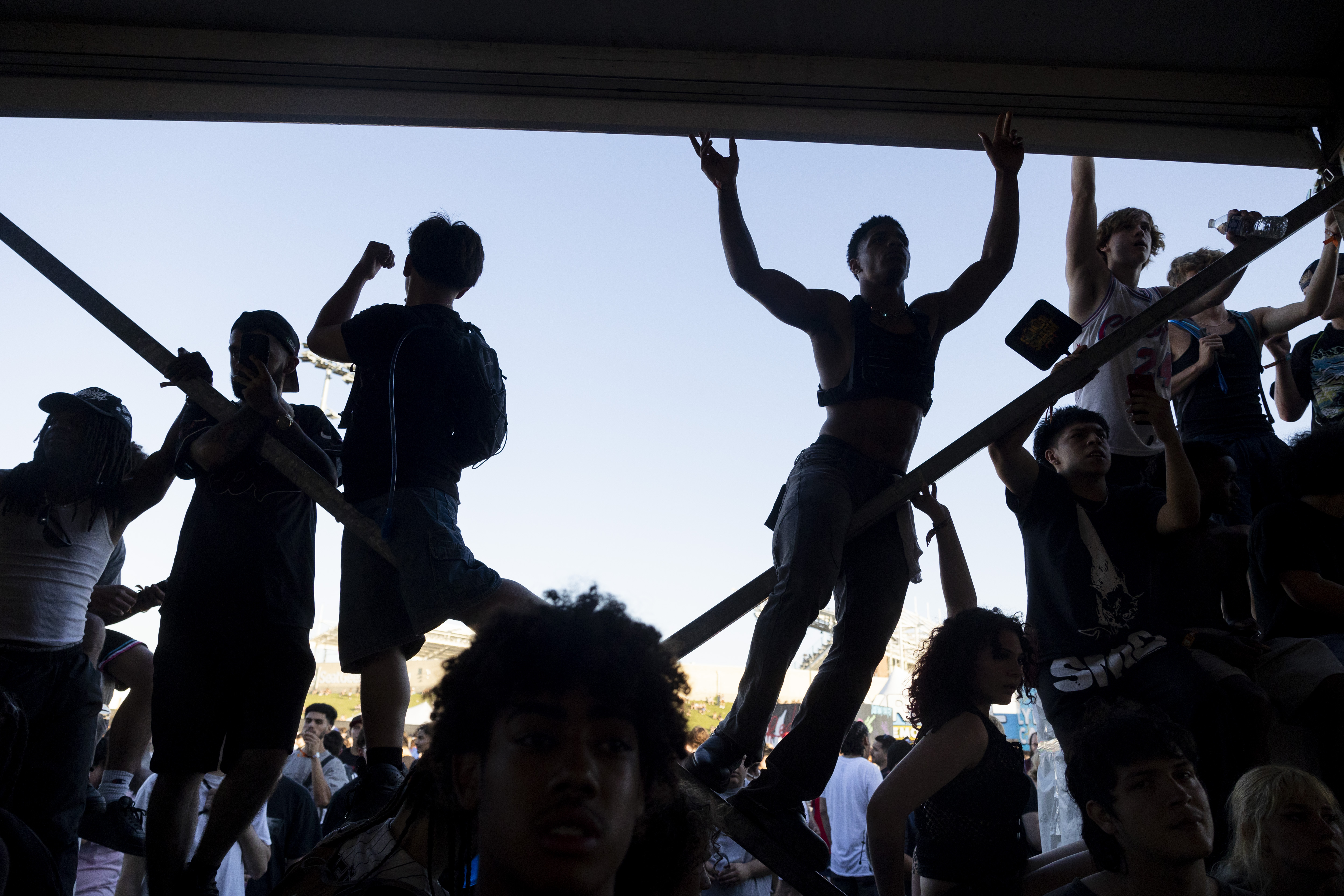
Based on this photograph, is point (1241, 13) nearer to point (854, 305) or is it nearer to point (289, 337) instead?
point (854, 305)

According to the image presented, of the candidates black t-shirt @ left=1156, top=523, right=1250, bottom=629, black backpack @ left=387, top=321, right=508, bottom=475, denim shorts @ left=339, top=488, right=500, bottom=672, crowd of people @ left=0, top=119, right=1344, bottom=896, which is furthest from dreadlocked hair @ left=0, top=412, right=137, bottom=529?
black t-shirt @ left=1156, top=523, right=1250, bottom=629

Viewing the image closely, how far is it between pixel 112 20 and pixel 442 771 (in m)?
2.84

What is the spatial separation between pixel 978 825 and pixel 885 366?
1.31 m

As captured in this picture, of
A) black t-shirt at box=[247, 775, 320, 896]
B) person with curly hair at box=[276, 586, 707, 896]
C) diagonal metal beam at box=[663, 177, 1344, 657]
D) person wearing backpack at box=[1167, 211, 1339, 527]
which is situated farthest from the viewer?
black t-shirt at box=[247, 775, 320, 896]

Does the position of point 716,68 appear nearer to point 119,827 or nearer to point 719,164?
point 719,164

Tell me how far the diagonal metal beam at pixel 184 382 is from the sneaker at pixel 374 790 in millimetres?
508

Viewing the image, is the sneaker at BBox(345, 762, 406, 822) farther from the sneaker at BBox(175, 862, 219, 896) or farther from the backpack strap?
the backpack strap

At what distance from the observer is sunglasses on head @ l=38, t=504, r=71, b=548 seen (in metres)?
2.79

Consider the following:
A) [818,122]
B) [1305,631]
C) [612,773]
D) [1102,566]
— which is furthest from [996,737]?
[818,122]

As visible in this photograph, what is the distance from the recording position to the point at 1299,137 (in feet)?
11.1

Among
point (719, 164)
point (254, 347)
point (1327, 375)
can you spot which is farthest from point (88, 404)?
point (1327, 375)

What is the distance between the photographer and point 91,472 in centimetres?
294

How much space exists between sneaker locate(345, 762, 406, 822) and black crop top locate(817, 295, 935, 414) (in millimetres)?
1610

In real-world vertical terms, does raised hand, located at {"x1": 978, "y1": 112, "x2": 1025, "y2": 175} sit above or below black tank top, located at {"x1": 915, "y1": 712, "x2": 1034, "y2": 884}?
above
